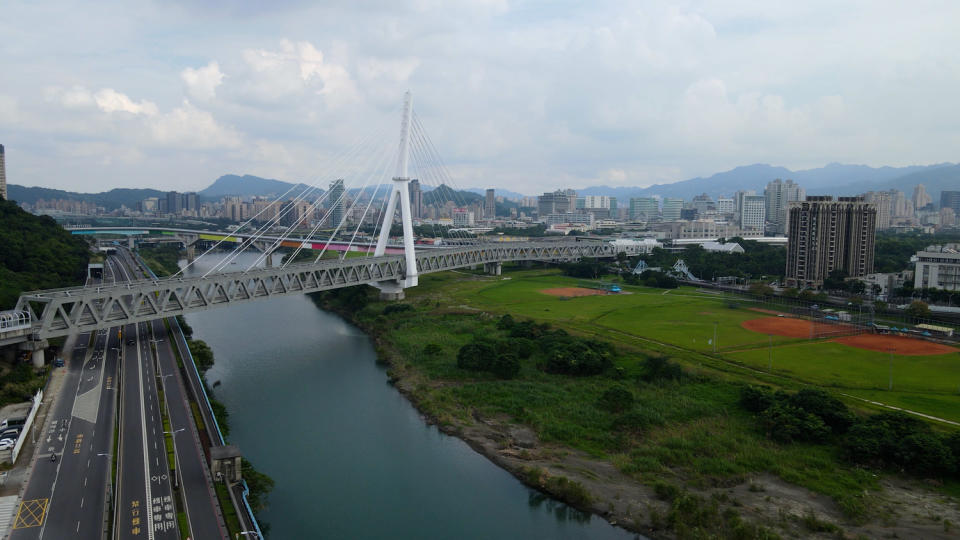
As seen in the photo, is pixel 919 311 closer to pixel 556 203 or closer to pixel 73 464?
pixel 73 464

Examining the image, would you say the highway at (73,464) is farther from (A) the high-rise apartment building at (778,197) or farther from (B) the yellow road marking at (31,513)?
(A) the high-rise apartment building at (778,197)

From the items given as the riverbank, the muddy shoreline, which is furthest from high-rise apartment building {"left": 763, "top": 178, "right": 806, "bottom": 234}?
the muddy shoreline

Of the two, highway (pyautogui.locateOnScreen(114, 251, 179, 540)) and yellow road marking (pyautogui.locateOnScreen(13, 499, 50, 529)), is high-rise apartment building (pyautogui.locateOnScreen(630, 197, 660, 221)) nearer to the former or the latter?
highway (pyautogui.locateOnScreen(114, 251, 179, 540))

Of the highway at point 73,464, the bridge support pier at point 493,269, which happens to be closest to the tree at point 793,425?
the highway at point 73,464

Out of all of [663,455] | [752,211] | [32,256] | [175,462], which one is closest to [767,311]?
[663,455]

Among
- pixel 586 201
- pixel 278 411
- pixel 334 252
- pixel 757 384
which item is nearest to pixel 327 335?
pixel 278 411

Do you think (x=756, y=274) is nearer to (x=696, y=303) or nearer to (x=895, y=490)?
(x=696, y=303)

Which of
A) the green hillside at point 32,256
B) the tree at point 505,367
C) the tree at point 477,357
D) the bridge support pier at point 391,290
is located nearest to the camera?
the tree at point 505,367
